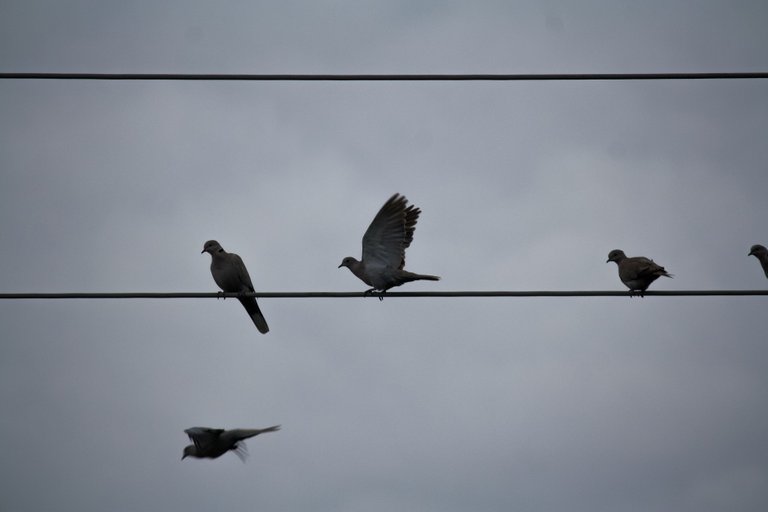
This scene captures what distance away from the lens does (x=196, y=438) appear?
30.8ft

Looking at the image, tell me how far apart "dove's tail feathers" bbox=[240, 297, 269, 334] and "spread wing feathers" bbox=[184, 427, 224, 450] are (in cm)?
200

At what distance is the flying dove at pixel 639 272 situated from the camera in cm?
1080

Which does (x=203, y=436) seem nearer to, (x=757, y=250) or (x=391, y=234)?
(x=391, y=234)

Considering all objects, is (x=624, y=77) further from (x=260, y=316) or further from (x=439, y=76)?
(x=260, y=316)

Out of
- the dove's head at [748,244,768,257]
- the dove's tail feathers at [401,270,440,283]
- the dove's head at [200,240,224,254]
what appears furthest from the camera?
the dove's head at [748,244,768,257]

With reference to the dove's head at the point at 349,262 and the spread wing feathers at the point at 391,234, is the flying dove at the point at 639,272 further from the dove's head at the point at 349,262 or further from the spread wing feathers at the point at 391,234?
the dove's head at the point at 349,262

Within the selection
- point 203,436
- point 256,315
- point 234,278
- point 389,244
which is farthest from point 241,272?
point 203,436

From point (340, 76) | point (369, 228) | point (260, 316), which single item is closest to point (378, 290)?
point (369, 228)

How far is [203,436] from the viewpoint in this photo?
9367 mm

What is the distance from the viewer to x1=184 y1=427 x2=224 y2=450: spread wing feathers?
9312 millimetres

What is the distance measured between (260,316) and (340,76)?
4.15 m

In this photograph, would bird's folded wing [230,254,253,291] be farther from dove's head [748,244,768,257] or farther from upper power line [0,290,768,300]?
dove's head [748,244,768,257]

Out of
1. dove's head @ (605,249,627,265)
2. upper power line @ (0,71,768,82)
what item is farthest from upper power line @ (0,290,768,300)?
dove's head @ (605,249,627,265)

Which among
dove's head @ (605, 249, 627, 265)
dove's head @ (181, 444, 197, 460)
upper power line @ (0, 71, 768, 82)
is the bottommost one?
dove's head @ (181, 444, 197, 460)
